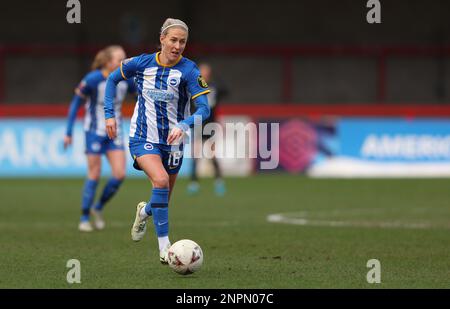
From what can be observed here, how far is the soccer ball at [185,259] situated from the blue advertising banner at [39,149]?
44.7 feet

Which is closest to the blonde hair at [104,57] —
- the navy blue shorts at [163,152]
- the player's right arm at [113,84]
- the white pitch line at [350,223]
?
the player's right arm at [113,84]

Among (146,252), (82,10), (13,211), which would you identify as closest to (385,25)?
(82,10)

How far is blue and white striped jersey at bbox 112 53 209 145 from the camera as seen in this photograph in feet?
30.1

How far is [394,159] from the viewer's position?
917 inches

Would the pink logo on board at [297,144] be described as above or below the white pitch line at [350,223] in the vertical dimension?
above

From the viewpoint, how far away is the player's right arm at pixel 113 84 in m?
9.38

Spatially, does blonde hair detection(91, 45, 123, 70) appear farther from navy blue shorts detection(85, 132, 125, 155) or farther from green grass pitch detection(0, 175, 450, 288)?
green grass pitch detection(0, 175, 450, 288)

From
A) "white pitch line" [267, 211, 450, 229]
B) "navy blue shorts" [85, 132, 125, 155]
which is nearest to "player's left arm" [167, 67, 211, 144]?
"navy blue shorts" [85, 132, 125, 155]

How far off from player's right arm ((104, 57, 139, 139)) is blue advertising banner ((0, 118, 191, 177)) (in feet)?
40.9

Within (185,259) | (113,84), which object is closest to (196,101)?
(113,84)

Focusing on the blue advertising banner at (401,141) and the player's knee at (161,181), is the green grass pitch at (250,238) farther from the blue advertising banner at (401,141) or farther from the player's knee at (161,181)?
the blue advertising banner at (401,141)

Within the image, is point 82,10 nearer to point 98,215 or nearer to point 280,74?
point 280,74

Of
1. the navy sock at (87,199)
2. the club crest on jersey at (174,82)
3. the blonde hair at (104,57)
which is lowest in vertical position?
the navy sock at (87,199)

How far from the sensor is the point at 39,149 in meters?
22.5
